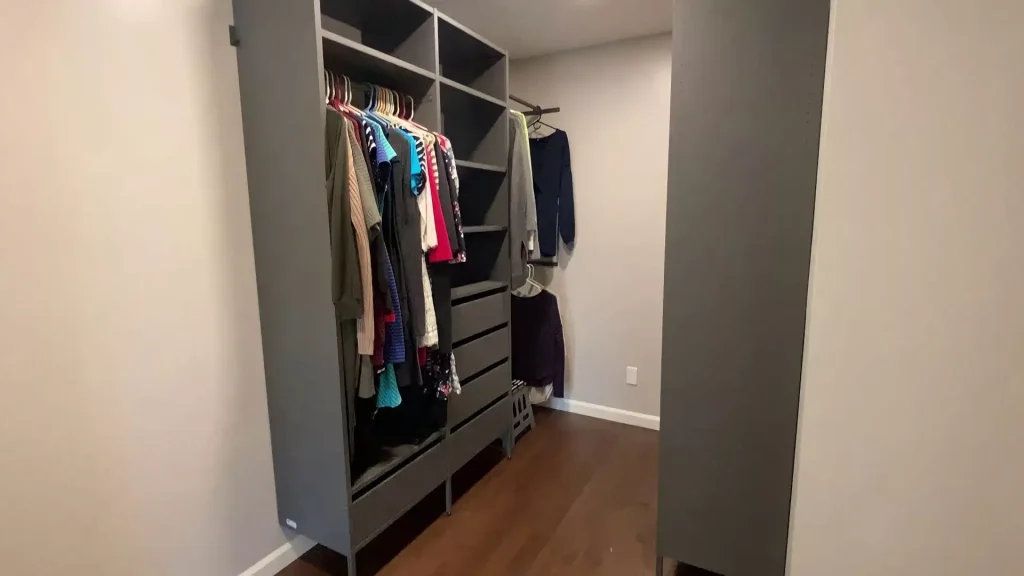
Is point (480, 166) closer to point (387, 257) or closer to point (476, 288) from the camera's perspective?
point (476, 288)

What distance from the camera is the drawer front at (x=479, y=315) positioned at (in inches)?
87.4

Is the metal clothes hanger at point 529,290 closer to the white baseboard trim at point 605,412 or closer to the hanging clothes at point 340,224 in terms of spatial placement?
the white baseboard trim at point 605,412

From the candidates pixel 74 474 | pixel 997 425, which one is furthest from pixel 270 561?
pixel 997 425

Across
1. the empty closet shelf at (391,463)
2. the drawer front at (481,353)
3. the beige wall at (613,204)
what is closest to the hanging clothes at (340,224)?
the empty closet shelf at (391,463)

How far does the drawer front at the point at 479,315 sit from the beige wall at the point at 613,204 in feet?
3.03

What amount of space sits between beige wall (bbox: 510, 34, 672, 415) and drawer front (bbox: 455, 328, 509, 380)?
928 mm

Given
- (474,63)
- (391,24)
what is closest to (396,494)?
(391,24)

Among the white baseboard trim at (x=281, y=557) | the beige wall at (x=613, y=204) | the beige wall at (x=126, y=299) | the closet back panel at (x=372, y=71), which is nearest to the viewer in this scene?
the beige wall at (x=126, y=299)

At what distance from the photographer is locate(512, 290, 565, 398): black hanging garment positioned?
3.24 m

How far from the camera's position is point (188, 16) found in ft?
5.12

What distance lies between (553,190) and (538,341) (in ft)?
3.16

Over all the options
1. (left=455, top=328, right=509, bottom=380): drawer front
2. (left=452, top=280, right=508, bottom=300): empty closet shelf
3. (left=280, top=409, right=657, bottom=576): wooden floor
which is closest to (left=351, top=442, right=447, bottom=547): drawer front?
(left=280, top=409, right=657, bottom=576): wooden floor

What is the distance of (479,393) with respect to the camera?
2422 mm

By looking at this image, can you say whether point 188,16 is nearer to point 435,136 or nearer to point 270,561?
point 435,136
